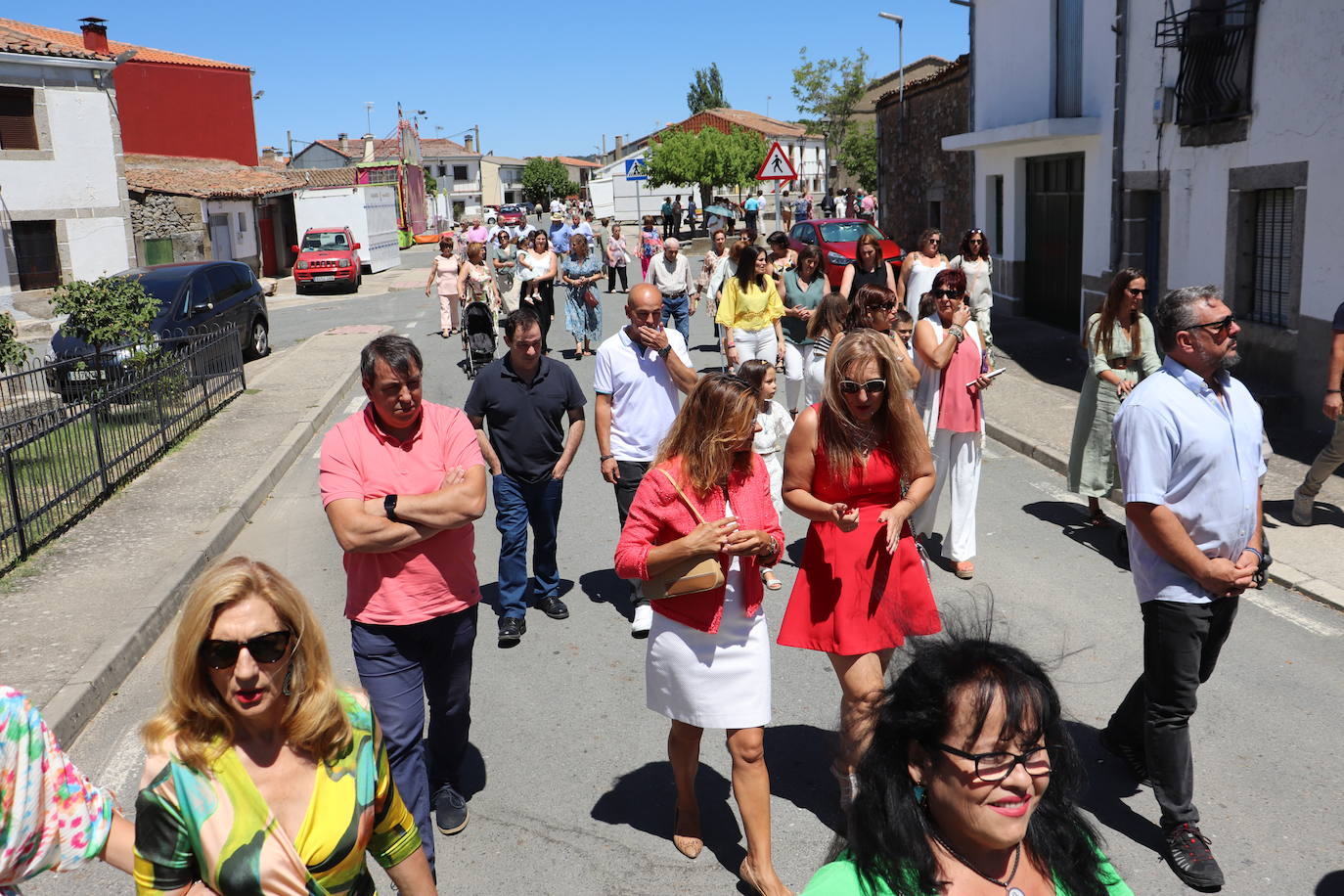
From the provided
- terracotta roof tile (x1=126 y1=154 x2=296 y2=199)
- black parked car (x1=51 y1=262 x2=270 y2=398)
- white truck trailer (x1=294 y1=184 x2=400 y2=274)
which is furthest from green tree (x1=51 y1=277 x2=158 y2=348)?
white truck trailer (x1=294 y1=184 x2=400 y2=274)

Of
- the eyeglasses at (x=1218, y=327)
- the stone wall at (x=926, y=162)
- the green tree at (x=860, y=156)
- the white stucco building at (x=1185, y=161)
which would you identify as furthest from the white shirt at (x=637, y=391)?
the green tree at (x=860, y=156)

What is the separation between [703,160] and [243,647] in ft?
190

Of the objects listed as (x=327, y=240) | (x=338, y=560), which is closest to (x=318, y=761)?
(x=338, y=560)

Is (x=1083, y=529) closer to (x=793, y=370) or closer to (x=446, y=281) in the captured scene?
(x=793, y=370)

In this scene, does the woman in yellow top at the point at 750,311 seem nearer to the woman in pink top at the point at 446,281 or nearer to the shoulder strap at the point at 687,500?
the shoulder strap at the point at 687,500

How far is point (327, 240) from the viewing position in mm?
34719

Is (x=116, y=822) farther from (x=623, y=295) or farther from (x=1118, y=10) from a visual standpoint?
(x=623, y=295)

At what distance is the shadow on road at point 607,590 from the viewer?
22.9ft

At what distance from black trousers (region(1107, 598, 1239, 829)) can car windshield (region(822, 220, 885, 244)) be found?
65.4ft

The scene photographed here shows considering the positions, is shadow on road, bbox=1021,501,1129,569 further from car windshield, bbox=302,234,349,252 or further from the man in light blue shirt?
car windshield, bbox=302,234,349,252

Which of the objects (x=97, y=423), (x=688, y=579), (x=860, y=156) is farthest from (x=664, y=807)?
(x=860, y=156)

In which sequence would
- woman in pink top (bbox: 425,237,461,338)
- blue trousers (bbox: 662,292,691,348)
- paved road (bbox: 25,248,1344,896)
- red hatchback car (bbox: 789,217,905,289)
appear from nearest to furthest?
paved road (bbox: 25,248,1344,896)
blue trousers (bbox: 662,292,691,348)
woman in pink top (bbox: 425,237,461,338)
red hatchback car (bbox: 789,217,905,289)

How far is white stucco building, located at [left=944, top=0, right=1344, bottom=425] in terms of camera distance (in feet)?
35.2

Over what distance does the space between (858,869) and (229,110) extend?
48919 millimetres
